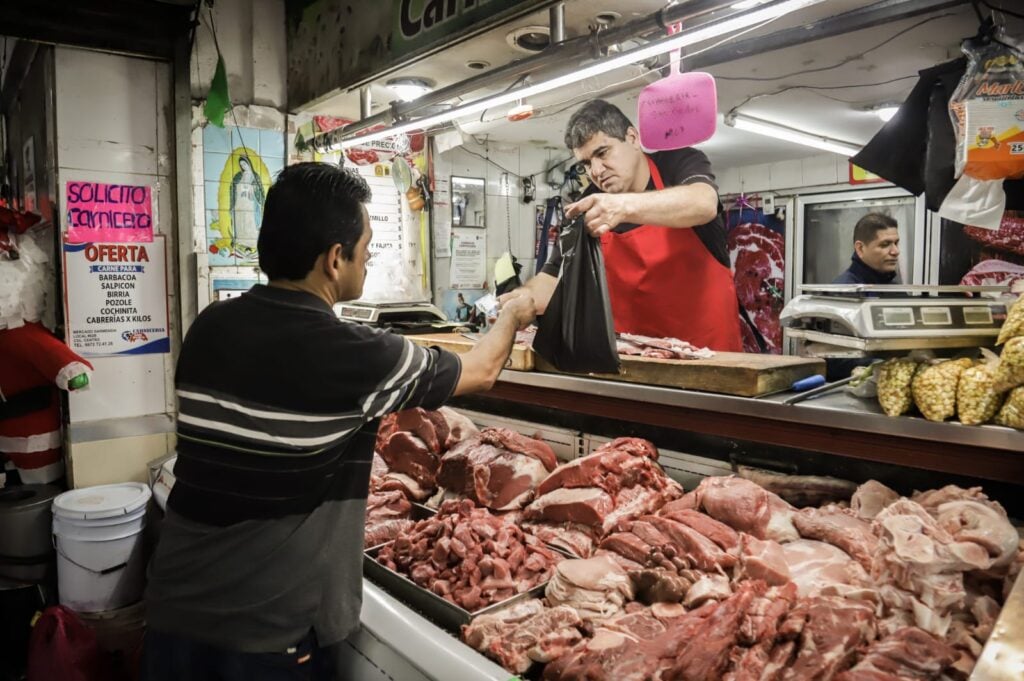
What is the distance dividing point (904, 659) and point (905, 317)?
3.33 feet

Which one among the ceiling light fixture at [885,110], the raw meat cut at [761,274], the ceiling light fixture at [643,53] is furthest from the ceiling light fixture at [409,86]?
the raw meat cut at [761,274]

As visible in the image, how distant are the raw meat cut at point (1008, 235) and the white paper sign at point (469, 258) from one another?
4.64 meters

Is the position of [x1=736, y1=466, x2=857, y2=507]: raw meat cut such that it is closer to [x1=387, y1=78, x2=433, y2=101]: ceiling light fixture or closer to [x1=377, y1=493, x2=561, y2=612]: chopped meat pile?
[x1=377, y1=493, x2=561, y2=612]: chopped meat pile

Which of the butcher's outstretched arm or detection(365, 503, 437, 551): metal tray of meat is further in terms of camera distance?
detection(365, 503, 437, 551): metal tray of meat

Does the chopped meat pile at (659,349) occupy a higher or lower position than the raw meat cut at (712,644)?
higher

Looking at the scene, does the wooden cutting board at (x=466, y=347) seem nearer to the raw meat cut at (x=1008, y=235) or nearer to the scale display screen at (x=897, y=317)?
the scale display screen at (x=897, y=317)

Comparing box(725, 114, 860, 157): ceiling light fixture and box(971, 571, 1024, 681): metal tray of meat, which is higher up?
box(725, 114, 860, 157): ceiling light fixture

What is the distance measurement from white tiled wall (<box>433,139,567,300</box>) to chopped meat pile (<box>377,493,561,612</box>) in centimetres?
504

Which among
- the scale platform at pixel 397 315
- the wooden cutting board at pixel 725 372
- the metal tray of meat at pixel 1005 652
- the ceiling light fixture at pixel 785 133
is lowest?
the metal tray of meat at pixel 1005 652

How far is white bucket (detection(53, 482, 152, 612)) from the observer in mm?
4109

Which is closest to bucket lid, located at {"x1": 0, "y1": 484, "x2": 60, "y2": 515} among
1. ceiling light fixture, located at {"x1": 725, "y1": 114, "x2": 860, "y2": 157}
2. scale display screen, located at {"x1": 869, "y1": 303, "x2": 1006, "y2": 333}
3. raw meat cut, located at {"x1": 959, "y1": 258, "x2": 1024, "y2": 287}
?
scale display screen, located at {"x1": 869, "y1": 303, "x2": 1006, "y2": 333}

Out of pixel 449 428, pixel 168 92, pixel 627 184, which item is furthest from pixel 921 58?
pixel 168 92

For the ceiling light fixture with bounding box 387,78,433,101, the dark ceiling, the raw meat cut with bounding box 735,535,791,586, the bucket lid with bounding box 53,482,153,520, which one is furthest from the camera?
the ceiling light fixture with bounding box 387,78,433,101

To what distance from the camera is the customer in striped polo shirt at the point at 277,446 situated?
1910 mm
